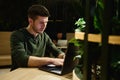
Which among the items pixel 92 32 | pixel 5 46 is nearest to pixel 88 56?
pixel 92 32

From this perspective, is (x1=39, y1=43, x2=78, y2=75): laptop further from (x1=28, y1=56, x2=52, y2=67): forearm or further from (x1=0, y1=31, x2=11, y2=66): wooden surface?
Result: (x1=0, y1=31, x2=11, y2=66): wooden surface

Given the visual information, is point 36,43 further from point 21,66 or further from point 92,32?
point 92,32

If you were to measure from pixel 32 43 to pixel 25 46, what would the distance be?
0.41ft

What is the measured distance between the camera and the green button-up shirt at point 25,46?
2639mm

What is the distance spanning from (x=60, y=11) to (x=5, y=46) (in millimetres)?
2391

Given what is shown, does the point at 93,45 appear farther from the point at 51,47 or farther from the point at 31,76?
the point at 51,47

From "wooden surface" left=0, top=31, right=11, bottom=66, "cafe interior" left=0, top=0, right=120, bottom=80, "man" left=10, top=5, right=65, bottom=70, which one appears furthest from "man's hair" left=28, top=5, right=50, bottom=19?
"wooden surface" left=0, top=31, right=11, bottom=66

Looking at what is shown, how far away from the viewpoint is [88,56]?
1.28 meters

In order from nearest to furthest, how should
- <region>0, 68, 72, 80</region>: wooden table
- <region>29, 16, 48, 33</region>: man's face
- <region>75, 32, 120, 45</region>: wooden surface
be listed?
<region>75, 32, 120, 45</region>: wooden surface < <region>0, 68, 72, 80</region>: wooden table < <region>29, 16, 48, 33</region>: man's face

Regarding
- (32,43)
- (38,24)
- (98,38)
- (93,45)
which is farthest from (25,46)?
(98,38)

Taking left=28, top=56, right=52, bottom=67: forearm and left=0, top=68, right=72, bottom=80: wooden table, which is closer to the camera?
left=0, top=68, right=72, bottom=80: wooden table

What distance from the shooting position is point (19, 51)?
8.73 ft

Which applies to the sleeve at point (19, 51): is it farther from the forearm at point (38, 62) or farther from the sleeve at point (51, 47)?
the sleeve at point (51, 47)

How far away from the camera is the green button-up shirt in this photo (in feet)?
8.66
